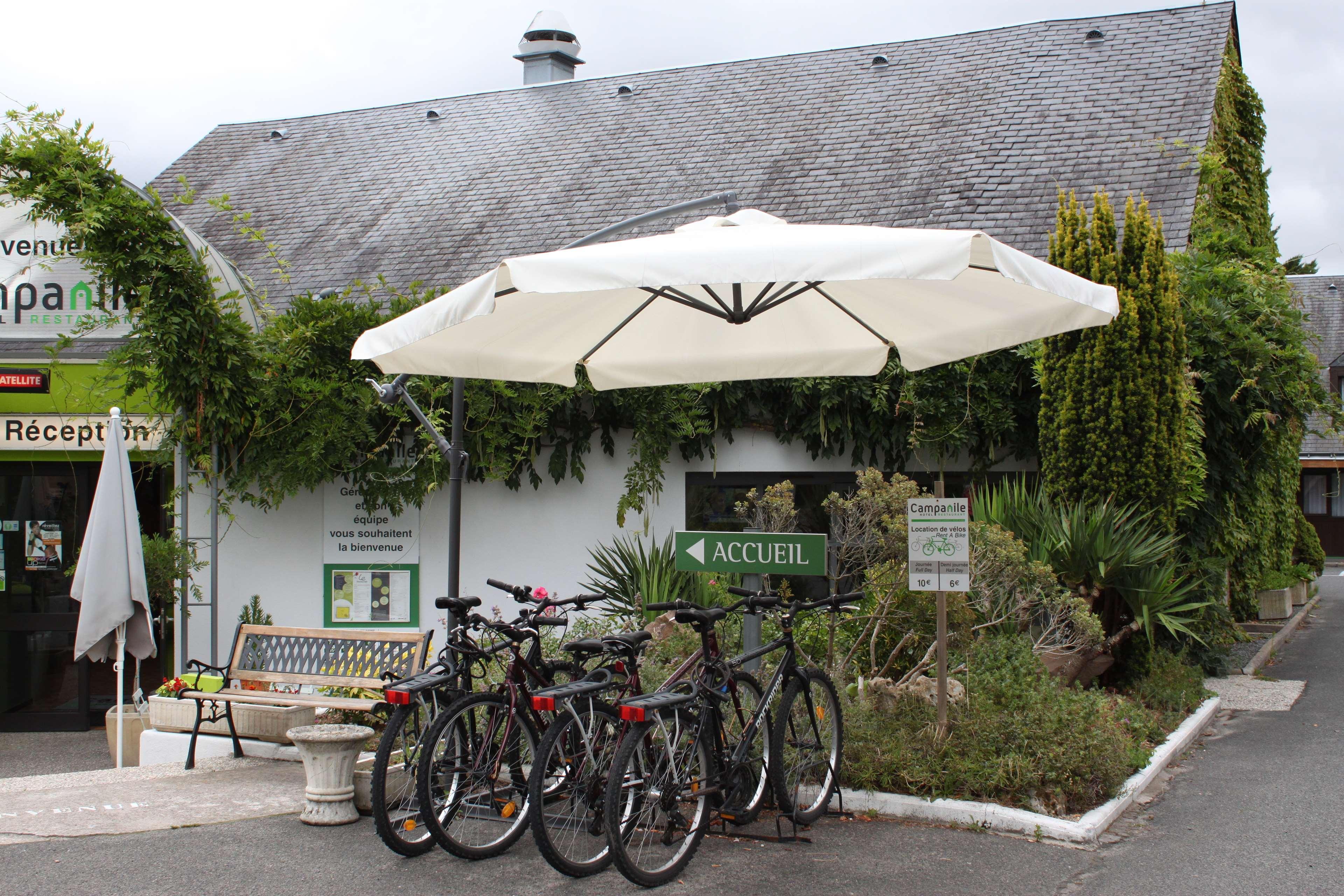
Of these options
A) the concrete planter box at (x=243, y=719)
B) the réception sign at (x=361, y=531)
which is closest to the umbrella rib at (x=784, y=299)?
the concrete planter box at (x=243, y=719)

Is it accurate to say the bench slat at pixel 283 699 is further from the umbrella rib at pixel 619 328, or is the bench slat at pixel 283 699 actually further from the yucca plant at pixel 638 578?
the umbrella rib at pixel 619 328

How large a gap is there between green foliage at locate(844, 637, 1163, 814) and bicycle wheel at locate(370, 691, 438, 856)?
91.3 inches

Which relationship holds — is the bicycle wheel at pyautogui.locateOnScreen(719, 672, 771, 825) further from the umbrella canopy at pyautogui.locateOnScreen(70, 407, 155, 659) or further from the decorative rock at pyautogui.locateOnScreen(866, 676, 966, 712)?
the umbrella canopy at pyautogui.locateOnScreen(70, 407, 155, 659)

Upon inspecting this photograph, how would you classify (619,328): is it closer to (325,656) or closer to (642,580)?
(642,580)

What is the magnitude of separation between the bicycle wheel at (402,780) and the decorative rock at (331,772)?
0.65m

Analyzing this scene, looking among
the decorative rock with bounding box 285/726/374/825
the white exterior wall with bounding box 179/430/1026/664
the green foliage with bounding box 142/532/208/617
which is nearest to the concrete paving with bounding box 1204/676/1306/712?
the white exterior wall with bounding box 179/430/1026/664

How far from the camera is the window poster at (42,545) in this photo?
1118cm

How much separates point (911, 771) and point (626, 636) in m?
1.88

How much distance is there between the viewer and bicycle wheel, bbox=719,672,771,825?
5363mm

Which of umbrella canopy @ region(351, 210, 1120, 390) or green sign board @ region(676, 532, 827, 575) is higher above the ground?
umbrella canopy @ region(351, 210, 1120, 390)

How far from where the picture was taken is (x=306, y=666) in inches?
336

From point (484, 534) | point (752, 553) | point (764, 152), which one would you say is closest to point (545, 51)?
point (764, 152)

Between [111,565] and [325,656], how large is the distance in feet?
5.81

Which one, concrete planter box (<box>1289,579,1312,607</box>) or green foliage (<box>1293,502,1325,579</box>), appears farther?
green foliage (<box>1293,502,1325,579</box>)
